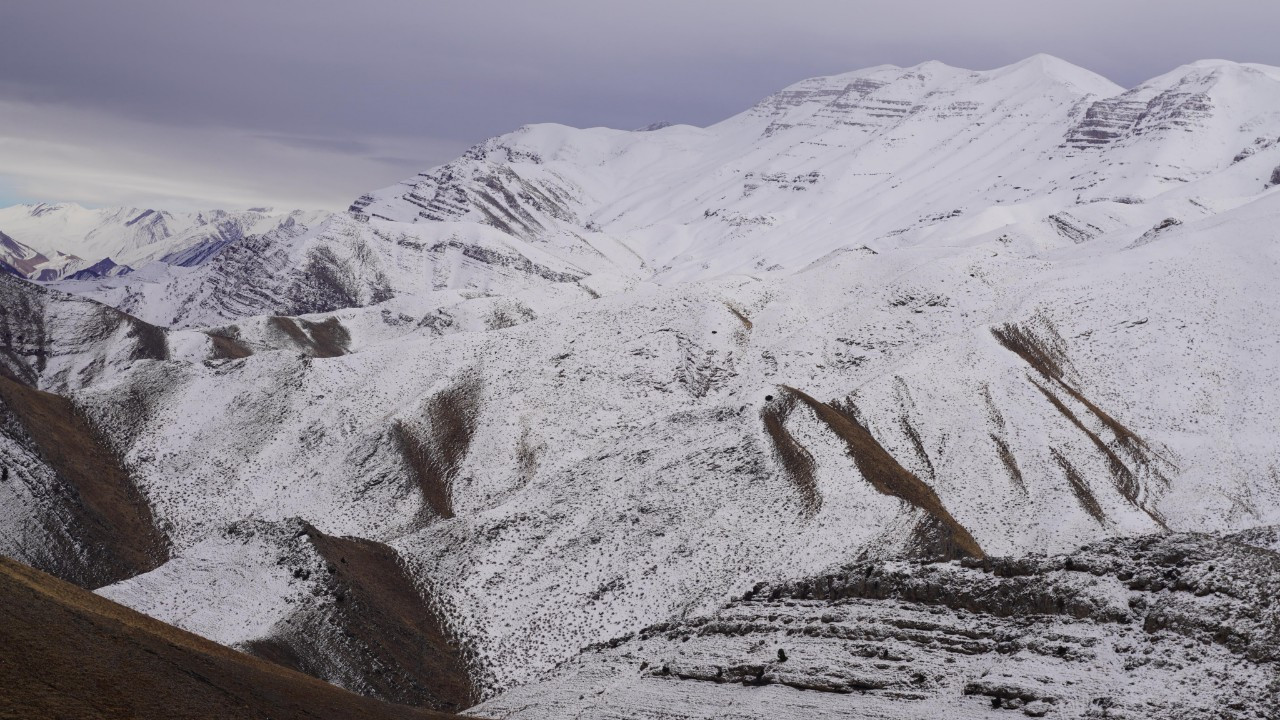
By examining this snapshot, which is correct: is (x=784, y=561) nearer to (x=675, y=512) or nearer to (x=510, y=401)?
(x=675, y=512)

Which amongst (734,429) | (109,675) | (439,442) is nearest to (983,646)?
(109,675)

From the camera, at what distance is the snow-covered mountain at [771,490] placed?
3312 cm

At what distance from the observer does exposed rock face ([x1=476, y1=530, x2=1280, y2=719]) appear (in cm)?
2867

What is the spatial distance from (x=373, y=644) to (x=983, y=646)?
26725 millimetres

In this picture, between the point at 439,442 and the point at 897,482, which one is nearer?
the point at 897,482

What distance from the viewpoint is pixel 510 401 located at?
3182 inches

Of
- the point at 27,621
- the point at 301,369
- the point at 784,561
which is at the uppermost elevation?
the point at 301,369

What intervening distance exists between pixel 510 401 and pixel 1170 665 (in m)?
57.5

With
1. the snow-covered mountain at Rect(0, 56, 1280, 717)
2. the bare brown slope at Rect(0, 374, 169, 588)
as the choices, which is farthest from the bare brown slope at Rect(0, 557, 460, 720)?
the bare brown slope at Rect(0, 374, 169, 588)

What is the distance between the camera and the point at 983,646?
1283 inches

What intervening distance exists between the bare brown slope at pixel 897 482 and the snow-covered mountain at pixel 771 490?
1.12 ft

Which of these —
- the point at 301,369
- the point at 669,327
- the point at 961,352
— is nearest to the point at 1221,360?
the point at 961,352

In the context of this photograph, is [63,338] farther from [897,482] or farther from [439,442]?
[897,482]

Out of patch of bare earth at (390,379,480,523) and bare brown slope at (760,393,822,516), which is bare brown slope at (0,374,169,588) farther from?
bare brown slope at (760,393,822,516)
